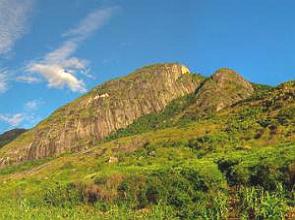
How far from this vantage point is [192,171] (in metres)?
58.1

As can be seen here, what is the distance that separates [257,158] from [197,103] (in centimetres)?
12228

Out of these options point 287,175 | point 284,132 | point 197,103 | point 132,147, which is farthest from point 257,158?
point 197,103

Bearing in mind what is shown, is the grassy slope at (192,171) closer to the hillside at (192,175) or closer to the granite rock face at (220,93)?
the hillside at (192,175)

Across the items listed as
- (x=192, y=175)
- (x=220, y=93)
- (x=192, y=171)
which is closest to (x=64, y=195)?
(x=192, y=171)

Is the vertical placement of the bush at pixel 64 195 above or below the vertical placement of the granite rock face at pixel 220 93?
below

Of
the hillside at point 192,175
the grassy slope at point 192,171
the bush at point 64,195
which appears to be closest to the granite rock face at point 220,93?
the hillside at point 192,175

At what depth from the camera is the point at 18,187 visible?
98.8 meters

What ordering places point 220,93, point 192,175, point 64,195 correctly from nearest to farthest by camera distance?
point 192,175 < point 64,195 < point 220,93

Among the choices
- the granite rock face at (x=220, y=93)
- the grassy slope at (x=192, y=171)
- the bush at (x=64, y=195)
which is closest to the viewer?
the grassy slope at (x=192, y=171)

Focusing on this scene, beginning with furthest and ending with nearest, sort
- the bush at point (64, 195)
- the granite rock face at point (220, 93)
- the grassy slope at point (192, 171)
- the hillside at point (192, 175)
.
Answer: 1. the granite rock face at point (220, 93)
2. the bush at point (64, 195)
3. the grassy slope at point (192, 171)
4. the hillside at point (192, 175)

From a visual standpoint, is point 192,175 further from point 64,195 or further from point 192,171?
point 64,195

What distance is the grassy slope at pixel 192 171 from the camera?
48594mm

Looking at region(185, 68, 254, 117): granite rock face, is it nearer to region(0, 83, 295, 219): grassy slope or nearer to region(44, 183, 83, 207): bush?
region(0, 83, 295, 219): grassy slope

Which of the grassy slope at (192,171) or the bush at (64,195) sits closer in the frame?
the grassy slope at (192,171)
